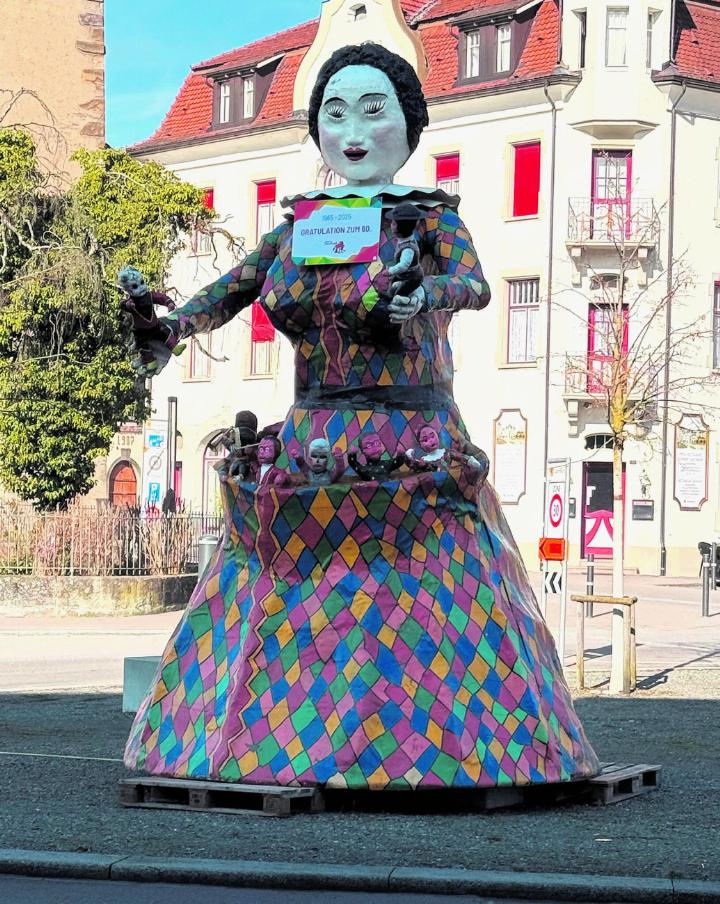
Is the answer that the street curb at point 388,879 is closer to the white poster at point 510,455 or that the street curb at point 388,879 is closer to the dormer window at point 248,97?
the white poster at point 510,455

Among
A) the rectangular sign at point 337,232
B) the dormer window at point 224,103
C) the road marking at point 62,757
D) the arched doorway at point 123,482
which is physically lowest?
the road marking at point 62,757

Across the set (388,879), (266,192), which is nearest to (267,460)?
(388,879)

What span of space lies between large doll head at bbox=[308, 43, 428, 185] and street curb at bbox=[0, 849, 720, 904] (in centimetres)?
323

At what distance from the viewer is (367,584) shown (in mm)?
7770

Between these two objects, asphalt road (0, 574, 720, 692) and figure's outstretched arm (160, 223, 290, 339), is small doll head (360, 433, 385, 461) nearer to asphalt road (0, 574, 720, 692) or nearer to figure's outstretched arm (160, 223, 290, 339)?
figure's outstretched arm (160, 223, 290, 339)

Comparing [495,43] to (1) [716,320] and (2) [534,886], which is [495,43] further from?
(2) [534,886]

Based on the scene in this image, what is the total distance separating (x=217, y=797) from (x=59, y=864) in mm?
1083

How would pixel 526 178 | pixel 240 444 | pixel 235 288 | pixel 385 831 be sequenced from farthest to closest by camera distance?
1. pixel 526 178
2. pixel 235 288
3. pixel 240 444
4. pixel 385 831

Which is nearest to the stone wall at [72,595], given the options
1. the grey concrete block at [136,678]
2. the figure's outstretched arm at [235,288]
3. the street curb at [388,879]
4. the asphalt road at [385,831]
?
the grey concrete block at [136,678]

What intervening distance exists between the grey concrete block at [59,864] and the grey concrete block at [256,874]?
0.24ft

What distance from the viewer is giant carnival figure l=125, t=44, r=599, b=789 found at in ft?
24.6

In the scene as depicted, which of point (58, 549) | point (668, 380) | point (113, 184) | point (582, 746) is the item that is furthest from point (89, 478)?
point (582, 746)

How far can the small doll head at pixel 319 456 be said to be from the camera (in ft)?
25.6

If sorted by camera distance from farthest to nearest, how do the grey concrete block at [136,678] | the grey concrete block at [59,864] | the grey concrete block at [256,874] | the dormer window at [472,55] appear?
the dormer window at [472,55] → the grey concrete block at [136,678] → the grey concrete block at [59,864] → the grey concrete block at [256,874]
